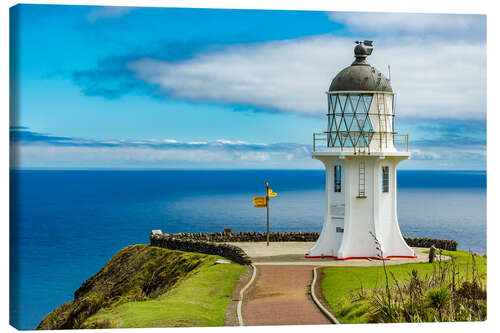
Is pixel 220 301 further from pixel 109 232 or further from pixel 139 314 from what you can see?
pixel 109 232

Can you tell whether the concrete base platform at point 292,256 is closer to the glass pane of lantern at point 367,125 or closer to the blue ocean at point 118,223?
the glass pane of lantern at point 367,125

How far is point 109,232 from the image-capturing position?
69.0 m

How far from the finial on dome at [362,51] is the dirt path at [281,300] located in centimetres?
750

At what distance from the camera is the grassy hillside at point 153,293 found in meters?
16.1

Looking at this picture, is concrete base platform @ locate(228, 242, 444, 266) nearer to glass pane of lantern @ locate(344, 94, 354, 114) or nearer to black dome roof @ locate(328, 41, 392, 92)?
glass pane of lantern @ locate(344, 94, 354, 114)

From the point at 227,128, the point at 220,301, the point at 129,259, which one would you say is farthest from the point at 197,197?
the point at 220,301

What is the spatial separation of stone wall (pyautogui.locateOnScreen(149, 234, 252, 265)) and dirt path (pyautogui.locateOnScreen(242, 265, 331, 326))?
137 centimetres

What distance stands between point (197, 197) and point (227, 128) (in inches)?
2674

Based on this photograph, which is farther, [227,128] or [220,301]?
[227,128]

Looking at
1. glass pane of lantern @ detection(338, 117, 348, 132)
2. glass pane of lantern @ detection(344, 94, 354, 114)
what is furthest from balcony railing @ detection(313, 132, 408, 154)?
glass pane of lantern @ detection(344, 94, 354, 114)

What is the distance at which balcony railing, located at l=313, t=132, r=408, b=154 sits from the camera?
24.3 m

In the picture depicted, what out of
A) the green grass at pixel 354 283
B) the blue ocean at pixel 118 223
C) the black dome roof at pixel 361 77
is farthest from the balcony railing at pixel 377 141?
the blue ocean at pixel 118 223

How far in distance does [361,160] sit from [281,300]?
8030 millimetres

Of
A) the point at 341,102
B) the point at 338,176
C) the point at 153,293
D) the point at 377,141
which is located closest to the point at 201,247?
the point at 153,293
